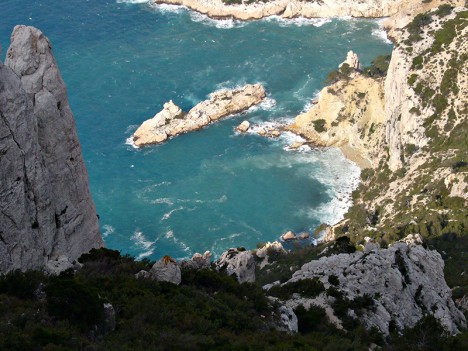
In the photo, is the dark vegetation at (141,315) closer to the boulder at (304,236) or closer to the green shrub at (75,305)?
the green shrub at (75,305)

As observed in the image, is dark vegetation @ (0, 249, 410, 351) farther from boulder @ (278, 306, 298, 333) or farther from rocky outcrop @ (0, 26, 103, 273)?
rocky outcrop @ (0, 26, 103, 273)

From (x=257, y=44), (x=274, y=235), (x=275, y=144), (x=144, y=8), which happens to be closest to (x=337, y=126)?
(x=275, y=144)

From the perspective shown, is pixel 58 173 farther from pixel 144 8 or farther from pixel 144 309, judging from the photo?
pixel 144 8

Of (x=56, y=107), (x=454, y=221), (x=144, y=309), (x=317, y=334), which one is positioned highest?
(x=56, y=107)

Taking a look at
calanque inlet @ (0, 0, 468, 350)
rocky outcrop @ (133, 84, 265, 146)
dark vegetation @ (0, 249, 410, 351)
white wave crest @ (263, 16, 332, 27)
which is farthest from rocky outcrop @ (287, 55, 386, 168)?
dark vegetation @ (0, 249, 410, 351)

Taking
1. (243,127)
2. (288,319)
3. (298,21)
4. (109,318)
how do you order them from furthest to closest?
(298,21) < (243,127) < (288,319) < (109,318)

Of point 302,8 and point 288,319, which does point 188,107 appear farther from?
point 288,319

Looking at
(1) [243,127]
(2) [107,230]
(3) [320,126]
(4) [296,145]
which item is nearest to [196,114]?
(1) [243,127]
